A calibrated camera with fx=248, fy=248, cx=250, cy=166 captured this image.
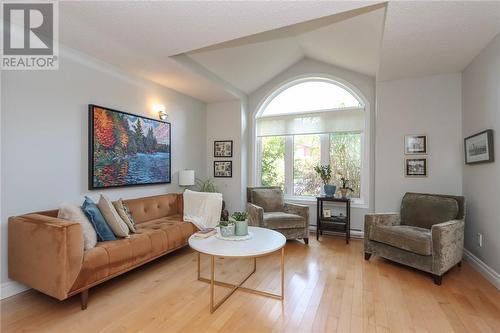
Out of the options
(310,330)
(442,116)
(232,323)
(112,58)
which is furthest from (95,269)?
(442,116)

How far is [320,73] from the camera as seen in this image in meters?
4.46

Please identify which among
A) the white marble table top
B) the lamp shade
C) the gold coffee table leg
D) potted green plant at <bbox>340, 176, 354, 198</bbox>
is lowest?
the gold coffee table leg

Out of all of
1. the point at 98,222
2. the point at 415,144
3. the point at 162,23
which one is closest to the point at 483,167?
the point at 415,144

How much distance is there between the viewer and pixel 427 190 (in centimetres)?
346

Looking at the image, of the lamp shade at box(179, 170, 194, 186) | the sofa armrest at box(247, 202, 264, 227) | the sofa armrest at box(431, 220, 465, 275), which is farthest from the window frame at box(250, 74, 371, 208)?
the sofa armrest at box(431, 220, 465, 275)

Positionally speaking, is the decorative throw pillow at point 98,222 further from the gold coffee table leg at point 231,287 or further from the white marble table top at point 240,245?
the gold coffee table leg at point 231,287

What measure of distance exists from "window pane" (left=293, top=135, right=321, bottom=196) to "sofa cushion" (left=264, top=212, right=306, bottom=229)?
1069mm

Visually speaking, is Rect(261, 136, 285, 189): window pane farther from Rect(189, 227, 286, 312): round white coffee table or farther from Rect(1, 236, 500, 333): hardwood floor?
Rect(189, 227, 286, 312): round white coffee table

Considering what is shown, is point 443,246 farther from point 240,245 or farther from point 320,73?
point 320,73

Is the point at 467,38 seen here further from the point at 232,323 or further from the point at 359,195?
the point at 232,323

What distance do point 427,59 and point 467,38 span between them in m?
0.47

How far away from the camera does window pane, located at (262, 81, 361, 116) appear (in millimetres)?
4441

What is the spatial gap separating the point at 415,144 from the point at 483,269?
1.66 meters

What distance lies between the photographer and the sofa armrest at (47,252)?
6.23ft
